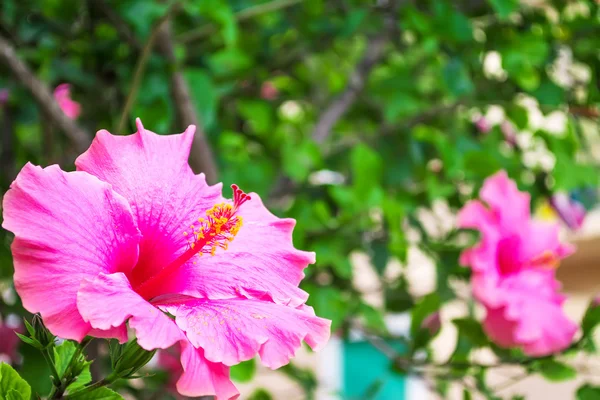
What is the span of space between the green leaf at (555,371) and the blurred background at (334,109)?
7 centimetres

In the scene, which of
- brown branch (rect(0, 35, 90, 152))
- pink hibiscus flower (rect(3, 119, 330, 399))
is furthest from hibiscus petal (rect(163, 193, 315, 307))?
brown branch (rect(0, 35, 90, 152))

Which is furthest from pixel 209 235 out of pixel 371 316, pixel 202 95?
pixel 371 316

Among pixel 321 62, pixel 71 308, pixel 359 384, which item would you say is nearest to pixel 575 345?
pixel 71 308

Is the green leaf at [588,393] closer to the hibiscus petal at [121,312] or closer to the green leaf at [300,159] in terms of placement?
the green leaf at [300,159]

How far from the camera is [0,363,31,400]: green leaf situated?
1.34ft

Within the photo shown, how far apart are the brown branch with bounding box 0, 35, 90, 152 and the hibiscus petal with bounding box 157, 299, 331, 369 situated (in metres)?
0.57

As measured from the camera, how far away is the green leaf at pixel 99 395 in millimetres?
405

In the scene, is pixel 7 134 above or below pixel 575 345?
above

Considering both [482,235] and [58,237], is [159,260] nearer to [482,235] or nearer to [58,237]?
[58,237]

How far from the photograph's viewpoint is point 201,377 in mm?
403

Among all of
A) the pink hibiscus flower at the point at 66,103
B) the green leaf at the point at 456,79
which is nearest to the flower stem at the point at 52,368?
the green leaf at the point at 456,79

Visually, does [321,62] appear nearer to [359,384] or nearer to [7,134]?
[7,134]

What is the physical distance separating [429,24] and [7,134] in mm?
734

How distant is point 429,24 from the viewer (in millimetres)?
1131
